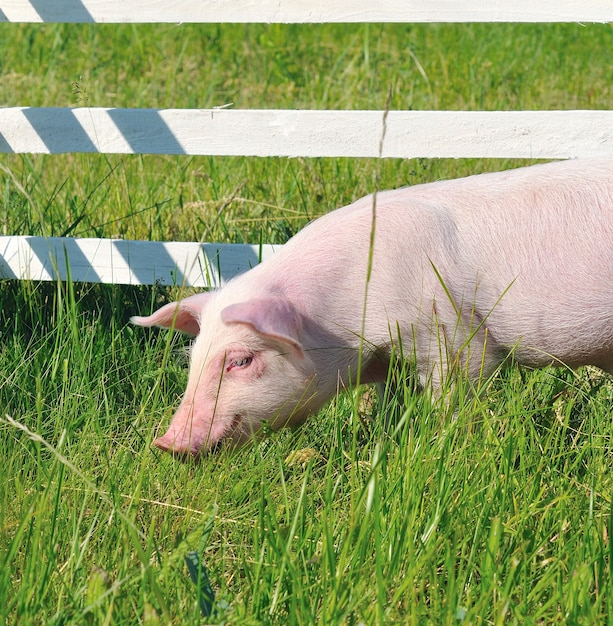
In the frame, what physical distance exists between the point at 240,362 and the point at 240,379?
6 cm

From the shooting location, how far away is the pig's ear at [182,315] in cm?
354

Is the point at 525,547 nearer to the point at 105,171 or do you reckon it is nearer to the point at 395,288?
the point at 395,288

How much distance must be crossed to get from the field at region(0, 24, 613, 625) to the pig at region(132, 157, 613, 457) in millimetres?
157

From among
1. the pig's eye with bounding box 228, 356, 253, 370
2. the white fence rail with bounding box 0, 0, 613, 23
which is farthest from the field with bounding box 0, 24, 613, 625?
the white fence rail with bounding box 0, 0, 613, 23

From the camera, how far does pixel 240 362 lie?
3.43 meters

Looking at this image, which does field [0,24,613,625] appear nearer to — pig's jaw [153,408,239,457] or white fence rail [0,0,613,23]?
pig's jaw [153,408,239,457]

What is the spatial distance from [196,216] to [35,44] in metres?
3.74

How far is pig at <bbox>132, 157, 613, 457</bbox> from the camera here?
3.43m

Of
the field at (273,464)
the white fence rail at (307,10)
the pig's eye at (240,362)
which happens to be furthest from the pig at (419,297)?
the white fence rail at (307,10)

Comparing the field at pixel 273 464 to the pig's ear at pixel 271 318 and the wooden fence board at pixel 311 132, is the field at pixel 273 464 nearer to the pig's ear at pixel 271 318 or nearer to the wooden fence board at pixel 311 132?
the pig's ear at pixel 271 318

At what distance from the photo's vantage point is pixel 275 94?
23.9ft

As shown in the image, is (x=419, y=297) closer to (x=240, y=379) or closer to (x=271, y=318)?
(x=271, y=318)

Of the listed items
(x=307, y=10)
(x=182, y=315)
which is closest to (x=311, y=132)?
(x=307, y=10)

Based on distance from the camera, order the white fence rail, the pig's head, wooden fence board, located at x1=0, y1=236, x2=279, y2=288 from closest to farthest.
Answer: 1. the pig's head
2. the white fence rail
3. wooden fence board, located at x1=0, y1=236, x2=279, y2=288
